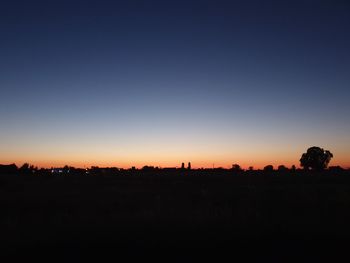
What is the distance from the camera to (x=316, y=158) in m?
131

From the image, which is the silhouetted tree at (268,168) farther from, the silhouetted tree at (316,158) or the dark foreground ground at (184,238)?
the dark foreground ground at (184,238)

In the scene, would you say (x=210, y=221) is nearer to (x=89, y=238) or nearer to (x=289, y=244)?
(x=289, y=244)

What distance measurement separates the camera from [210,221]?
14.1 meters

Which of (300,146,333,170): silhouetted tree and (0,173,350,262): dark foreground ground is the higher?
(300,146,333,170): silhouetted tree

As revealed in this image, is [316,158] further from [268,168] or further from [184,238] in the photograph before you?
[184,238]

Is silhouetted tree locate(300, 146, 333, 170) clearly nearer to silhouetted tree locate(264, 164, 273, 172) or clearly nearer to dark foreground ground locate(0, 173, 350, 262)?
silhouetted tree locate(264, 164, 273, 172)

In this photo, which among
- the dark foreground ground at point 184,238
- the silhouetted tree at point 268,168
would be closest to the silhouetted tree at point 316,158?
the silhouetted tree at point 268,168

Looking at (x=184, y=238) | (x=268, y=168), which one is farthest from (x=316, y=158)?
(x=184, y=238)

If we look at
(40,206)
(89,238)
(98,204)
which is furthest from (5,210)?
(89,238)

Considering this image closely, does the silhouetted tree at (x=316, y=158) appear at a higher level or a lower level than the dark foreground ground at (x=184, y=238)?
higher

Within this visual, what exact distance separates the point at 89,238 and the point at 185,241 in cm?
311

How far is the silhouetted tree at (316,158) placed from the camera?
131500 mm

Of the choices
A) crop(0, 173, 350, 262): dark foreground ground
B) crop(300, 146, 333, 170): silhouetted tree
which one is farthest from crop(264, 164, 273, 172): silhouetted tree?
crop(0, 173, 350, 262): dark foreground ground

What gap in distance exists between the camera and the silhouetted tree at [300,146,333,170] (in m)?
132
